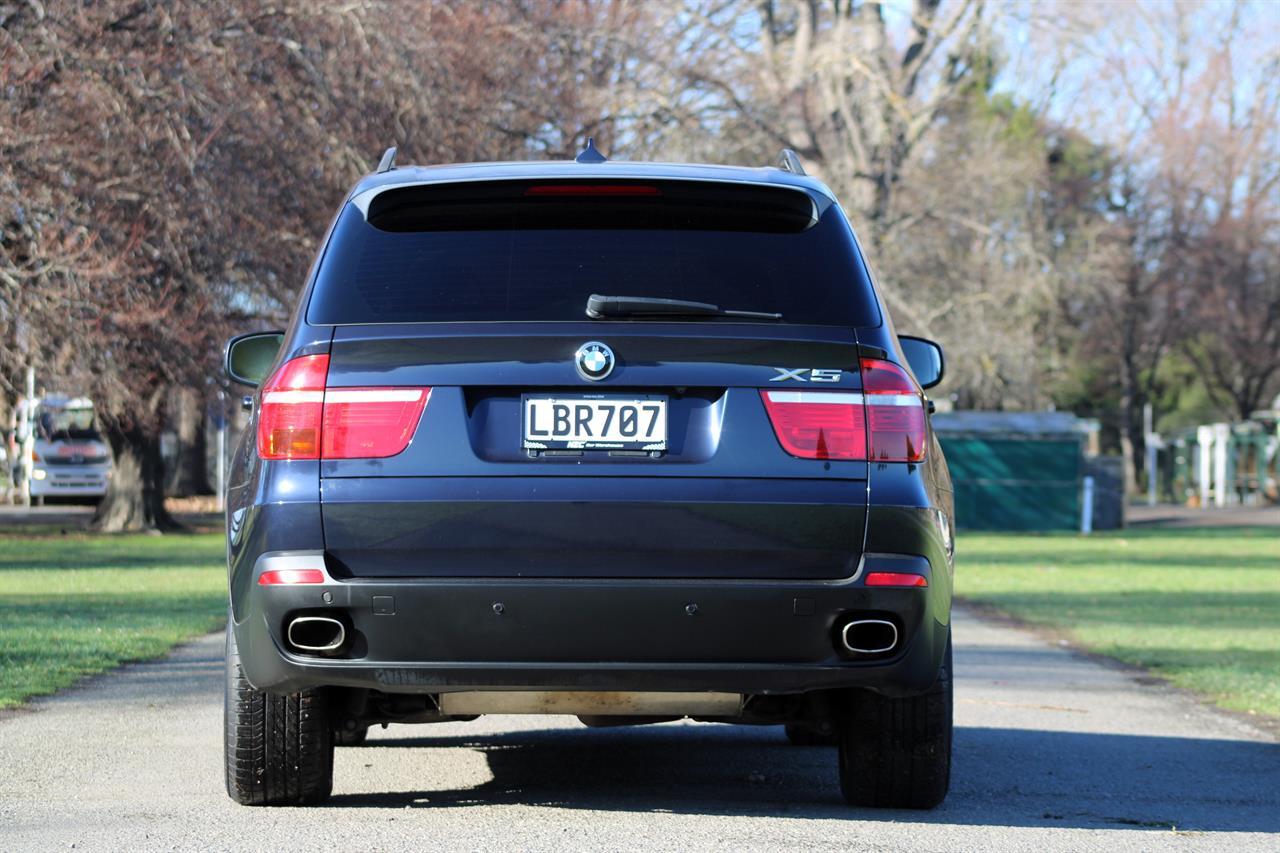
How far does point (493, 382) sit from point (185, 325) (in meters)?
19.9

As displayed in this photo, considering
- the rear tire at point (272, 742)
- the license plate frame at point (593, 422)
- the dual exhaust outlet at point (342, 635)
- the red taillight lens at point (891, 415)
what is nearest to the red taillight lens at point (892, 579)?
the dual exhaust outlet at point (342, 635)

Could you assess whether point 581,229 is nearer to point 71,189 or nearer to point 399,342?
point 399,342

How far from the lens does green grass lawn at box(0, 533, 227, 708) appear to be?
35.9 feet

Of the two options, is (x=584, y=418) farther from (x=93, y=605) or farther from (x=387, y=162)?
(x=93, y=605)

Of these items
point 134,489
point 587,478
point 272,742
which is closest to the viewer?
point 587,478

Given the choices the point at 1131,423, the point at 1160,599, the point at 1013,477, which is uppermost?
the point at 1160,599

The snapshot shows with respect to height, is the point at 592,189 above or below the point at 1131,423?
above

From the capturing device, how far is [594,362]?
5.14 meters

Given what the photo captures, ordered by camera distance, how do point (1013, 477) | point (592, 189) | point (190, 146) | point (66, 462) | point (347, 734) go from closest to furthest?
point (592, 189) → point (347, 734) → point (190, 146) → point (1013, 477) → point (66, 462)

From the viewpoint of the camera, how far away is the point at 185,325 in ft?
79.8

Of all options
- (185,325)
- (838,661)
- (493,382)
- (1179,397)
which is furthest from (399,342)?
(1179,397)

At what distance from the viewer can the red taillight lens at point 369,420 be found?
202 inches

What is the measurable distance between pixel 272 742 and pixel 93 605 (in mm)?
10449

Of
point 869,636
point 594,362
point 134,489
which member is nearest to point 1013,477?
point 134,489
